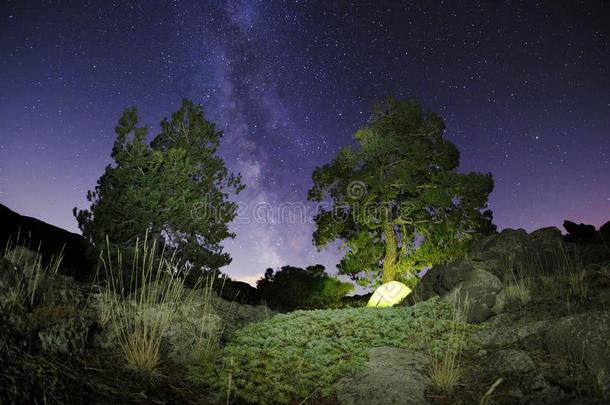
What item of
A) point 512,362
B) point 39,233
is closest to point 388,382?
point 512,362

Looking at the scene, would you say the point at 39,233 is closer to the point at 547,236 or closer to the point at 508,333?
the point at 547,236

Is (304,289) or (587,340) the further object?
(304,289)

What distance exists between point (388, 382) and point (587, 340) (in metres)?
2.37

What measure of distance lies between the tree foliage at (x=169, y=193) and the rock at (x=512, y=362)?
10792 millimetres

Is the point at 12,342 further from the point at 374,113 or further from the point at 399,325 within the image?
the point at 374,113

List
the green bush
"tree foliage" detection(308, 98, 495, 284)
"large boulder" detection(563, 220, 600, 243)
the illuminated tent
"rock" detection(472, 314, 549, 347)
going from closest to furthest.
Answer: the green bush → "rock" detection(472, 314, 549, 347) → "large boulder" detection(563, 220, 600, 243) → the illuminated tent → "tree foliage" detection(308, 98, 495, 284)

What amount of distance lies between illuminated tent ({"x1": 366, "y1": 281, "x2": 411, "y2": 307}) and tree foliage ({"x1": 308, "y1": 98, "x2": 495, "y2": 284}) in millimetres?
2702

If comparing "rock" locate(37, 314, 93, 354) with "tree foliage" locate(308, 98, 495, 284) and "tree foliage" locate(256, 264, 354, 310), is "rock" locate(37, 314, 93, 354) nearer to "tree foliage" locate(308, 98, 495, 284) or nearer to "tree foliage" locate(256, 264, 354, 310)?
"tree foliage" locate(308, 98, 495, 284)

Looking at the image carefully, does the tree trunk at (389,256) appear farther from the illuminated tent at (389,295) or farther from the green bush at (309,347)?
the green bush at (309,347)

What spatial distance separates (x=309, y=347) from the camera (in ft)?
19.5

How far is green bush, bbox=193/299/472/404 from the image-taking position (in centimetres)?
439

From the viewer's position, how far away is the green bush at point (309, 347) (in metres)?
4.39

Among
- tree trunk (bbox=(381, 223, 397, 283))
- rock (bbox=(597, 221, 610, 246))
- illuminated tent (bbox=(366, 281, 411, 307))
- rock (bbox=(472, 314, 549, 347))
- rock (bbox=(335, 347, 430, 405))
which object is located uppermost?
rock (bbox=(597, 221, 610, 246))

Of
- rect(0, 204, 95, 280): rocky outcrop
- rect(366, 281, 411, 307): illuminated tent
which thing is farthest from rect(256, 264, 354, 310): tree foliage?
rect(0, 204, 95, 280): rocky outcrop
